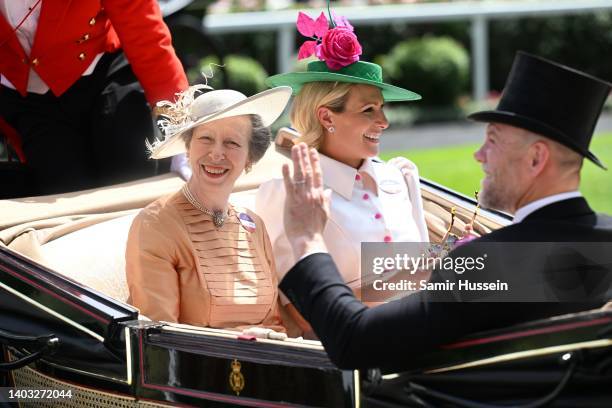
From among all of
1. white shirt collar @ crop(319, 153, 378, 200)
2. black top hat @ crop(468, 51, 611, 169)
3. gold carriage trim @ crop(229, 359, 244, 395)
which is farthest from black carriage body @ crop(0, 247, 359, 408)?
white shirt collar @ crop(319, 153, 378, 200)

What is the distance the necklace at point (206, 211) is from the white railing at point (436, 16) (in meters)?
15.8

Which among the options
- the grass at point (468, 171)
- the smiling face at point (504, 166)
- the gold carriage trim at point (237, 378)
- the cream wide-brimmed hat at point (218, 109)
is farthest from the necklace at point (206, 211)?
the grass at point (468, 171)

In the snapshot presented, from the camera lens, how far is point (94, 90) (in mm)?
3766

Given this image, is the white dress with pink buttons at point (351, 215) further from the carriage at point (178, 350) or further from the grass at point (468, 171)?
the grass at point (468, 171)

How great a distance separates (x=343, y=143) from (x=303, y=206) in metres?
1.02

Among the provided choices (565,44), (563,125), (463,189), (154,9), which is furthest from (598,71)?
(563,125)

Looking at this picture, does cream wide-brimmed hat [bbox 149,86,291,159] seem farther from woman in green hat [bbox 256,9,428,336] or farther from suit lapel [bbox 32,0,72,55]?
suit lapel [bbox 32,0,72,55]

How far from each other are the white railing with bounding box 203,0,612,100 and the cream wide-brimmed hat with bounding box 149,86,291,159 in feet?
51.6

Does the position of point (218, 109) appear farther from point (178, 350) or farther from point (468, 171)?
point (468, 171)

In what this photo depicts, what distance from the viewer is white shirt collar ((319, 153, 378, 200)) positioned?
321 centimetres

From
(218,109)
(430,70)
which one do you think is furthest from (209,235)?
(430,70)

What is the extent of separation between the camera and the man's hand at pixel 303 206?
7.25ft

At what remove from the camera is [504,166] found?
2143 mm

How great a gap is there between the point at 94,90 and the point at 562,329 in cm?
226
